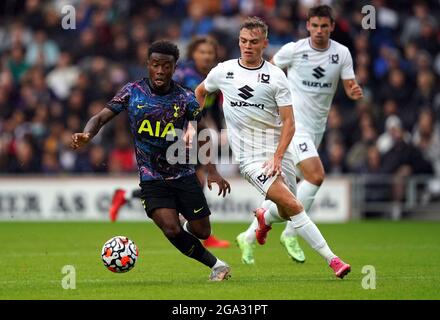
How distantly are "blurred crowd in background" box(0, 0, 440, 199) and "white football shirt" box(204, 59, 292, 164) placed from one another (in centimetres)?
1045

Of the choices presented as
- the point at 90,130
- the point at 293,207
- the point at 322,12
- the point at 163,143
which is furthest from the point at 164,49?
the point at 322,12

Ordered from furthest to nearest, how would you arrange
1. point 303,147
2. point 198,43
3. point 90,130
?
point 198,43
point 303,147
point 90,130

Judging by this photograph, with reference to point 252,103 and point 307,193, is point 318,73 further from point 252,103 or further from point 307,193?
point 252,103

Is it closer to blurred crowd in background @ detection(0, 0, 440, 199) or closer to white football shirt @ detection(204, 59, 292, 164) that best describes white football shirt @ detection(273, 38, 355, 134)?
white football shirt @ detection(204, 59, 292, 164)

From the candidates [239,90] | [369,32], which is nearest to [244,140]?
[239,90]

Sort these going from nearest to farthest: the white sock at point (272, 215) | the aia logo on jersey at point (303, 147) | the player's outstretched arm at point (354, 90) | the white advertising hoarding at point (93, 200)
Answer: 1. the white sock at point (272, 215)
2. the player's outstretched arm at point (354, 90)
3. the aia logo on jersey at point (303, 147)
4. the white advertising hoarding at point (93, 200)

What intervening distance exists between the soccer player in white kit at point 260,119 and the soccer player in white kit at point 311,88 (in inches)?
57.0

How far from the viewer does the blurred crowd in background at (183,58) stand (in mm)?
21375

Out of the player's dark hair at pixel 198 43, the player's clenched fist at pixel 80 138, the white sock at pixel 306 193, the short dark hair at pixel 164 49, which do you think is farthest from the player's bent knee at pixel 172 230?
the player's dark hair at pixel 198 43

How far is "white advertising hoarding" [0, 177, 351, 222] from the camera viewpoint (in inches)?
811

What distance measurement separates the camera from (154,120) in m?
9.78

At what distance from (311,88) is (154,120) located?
3284 millimetres

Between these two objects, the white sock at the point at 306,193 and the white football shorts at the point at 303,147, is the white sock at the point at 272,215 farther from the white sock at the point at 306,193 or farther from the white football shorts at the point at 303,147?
the white football shorts at the point at 303,147
